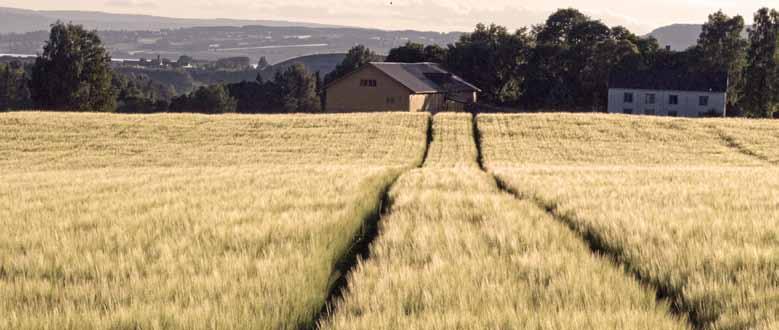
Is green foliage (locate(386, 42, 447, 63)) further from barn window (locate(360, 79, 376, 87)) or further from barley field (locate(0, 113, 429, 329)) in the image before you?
barley field (locate(0, 113, 429, 329))

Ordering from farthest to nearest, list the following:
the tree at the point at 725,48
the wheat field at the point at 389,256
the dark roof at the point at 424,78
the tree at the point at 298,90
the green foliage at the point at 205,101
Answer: the tree at the point at 298,90
the green foliage at the point at 205,101
the tree at the point at 725,48
the dark roof at the point at 424,78
the wheat field at the point at 389,256

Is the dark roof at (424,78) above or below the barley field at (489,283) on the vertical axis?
above

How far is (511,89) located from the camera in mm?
106188

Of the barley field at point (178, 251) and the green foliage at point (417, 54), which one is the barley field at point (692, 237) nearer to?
the barley field at point (178, 251)

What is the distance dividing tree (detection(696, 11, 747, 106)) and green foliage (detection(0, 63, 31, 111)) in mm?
119117

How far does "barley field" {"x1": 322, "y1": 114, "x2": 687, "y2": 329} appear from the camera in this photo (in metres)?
4.46

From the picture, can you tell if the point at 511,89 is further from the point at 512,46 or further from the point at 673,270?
the point at 673,270

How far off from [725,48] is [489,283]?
10180 cm

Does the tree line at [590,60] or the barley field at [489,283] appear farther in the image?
the tree line at [590,60]

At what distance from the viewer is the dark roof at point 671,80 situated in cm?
9450

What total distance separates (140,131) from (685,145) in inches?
1425

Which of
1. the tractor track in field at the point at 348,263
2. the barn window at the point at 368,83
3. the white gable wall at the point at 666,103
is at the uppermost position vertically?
the barn window at the point at 368,83

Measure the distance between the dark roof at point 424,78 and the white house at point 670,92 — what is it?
62.7 ft

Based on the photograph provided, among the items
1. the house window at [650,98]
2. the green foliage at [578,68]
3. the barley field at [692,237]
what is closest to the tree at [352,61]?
the green foliage at [578,68]
